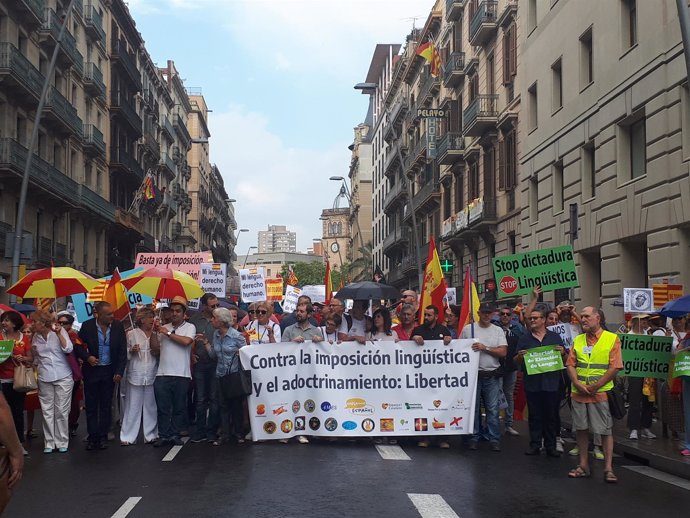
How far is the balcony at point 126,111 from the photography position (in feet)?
160

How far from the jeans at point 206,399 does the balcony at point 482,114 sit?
22.9m

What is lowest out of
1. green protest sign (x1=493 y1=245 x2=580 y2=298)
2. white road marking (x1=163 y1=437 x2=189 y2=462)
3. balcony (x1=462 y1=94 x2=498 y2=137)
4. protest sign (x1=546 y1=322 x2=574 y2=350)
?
white road marking (x1=163 y1=437 x2=189 y2=462)

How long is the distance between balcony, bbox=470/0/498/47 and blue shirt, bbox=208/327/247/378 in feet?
79.1

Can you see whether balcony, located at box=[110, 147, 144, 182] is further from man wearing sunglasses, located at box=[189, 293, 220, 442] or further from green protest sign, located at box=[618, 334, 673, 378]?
green protest sign, located at box=[618, 334, 673, 378]

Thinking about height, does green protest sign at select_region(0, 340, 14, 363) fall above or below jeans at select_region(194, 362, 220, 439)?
above

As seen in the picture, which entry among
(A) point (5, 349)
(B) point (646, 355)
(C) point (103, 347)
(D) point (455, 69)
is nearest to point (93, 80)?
(D) point (455, 69)

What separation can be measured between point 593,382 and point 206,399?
17.3ft

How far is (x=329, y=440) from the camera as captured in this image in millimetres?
12250

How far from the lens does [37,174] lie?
34031 millimetres

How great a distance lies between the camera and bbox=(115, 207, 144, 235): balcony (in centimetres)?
4844

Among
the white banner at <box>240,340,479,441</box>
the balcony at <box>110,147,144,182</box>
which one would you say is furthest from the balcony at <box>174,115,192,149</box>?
the white banner at <box>240,340,479,441</box>

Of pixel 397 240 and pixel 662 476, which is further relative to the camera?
pixel 397 240

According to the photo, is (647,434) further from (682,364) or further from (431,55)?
(431,55)

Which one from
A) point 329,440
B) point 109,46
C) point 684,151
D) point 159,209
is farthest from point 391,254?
point 329,440
